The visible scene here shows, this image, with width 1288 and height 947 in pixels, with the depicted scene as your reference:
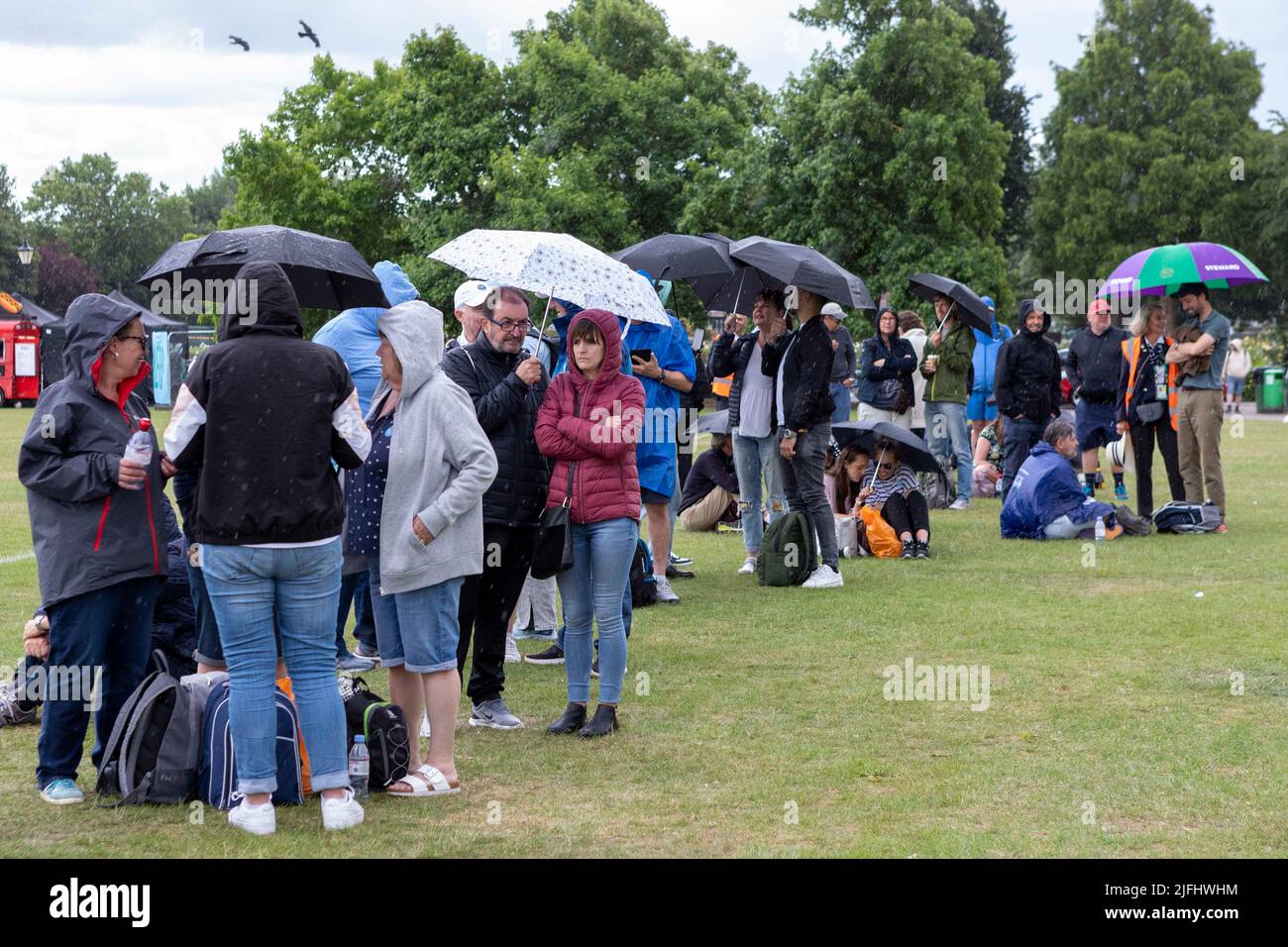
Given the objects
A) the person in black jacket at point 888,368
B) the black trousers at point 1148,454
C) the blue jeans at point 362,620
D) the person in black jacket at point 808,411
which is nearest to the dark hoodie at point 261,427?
the blue jeans at point 362,620

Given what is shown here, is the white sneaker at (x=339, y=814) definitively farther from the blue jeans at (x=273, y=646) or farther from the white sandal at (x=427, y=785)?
the white sandal at (x=427, y=785)

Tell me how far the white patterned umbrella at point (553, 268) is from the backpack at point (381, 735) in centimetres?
183

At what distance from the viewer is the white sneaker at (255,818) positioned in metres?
5.20

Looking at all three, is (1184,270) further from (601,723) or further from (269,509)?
(269,509)

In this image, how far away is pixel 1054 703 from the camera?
7176 mm

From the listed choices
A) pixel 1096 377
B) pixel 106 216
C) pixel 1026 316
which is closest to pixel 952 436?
pixel 1096 377

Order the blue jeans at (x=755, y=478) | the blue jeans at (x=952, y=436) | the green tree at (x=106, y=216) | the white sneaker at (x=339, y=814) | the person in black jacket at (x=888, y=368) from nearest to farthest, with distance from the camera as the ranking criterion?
1. the white sneaker at (x=339, y=814)
2. the blue jeans at (x=755, y=478)
3. the person in black jacket at (x=888, y=368)
4. the blue jeans at (x=952, y=436)
5. the green tree at (x=106, y=216)

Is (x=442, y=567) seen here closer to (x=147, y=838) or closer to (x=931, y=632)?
(x=147, y=838)

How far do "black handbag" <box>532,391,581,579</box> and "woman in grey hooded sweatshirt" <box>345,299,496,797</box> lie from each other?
1.74 ft

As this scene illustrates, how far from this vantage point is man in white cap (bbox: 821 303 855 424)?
14.3 metres

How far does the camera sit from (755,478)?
1129cm

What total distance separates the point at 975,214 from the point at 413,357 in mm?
42354

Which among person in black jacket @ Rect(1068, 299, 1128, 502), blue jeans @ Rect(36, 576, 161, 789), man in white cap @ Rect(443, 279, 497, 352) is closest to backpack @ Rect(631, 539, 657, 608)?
man in white cap @ Rect(443, 279, 497, 352)

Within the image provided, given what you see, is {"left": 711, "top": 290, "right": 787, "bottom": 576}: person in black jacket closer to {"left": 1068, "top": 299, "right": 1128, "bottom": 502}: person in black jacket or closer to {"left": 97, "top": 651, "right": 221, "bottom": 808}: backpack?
{"left": 1068, "top": 299, "right": 1128, "bottom": 502}: person in black jacket
